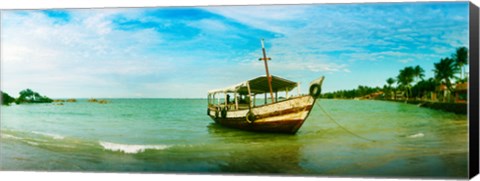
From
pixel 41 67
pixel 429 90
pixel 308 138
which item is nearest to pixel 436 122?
pixel 429 90

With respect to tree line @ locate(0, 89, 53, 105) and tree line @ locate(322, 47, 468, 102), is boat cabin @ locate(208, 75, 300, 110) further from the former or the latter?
tree line @ locate(0, 89, 53, 105)

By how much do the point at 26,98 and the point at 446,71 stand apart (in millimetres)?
6166

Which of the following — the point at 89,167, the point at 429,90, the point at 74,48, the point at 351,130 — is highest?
the point at 74,48

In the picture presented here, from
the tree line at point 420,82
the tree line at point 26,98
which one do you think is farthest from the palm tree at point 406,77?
the tree line at point 26,98

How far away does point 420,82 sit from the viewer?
324 inches

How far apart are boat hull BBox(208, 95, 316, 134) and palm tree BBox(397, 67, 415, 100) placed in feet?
4.09

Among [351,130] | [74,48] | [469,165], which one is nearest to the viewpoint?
[469,165]

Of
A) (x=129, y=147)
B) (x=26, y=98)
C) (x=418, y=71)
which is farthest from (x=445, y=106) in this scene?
(x=26, y=98)

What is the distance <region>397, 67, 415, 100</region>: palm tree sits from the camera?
820 centimetres

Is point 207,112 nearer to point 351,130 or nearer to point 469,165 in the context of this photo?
point 351,130

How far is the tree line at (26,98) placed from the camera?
9273 mm

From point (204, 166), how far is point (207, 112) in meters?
0.84

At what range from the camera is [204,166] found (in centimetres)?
864

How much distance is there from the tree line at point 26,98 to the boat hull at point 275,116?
8.59 ft
